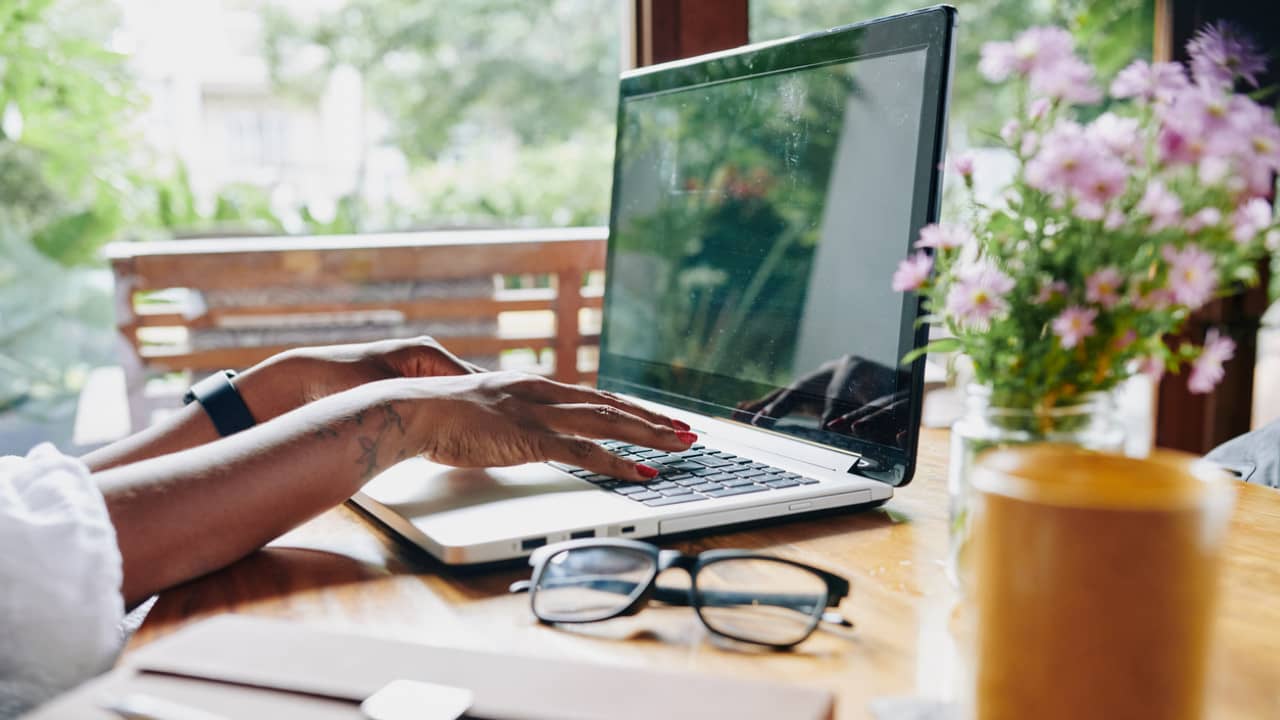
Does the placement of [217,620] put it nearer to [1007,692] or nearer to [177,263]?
[1007,692]

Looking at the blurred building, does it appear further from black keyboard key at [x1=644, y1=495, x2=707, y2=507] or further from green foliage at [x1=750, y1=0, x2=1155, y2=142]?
black keyboard key at [x1=644, y1=495, x2=707, y2=507]

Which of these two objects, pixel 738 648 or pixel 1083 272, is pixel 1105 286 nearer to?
pixel 1083 272

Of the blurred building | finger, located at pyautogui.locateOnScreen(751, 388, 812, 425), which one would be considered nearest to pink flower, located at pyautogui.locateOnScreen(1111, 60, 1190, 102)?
finger, located at pyautogui.locateOnScreen(751, 388, 812, 425)

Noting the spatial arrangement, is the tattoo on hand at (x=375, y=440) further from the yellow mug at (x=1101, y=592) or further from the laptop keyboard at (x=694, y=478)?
the yellow mug at (x=1101, y=592)

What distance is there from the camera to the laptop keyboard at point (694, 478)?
0.79 m

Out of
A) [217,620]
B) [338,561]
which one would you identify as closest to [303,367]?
[338,561]

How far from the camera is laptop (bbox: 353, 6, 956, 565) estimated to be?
774mm

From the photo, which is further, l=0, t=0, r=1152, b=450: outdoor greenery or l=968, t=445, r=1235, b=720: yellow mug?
l=0, t=0, r=1152, b=450: outdoor greenery

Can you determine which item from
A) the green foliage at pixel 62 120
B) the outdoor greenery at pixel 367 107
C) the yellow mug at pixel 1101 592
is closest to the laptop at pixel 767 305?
the yellow mug at pixel 1101 592

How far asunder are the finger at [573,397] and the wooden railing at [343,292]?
4.08 ft

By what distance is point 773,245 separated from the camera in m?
0.97

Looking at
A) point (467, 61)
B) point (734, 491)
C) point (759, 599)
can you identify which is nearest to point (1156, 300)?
point (759, 599)

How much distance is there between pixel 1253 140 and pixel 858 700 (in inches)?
12.7

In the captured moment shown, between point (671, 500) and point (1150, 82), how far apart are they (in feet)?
1.40
